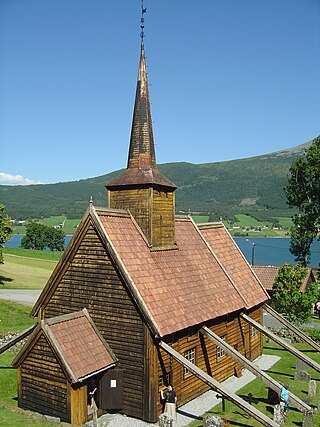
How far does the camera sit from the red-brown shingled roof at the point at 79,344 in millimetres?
17797

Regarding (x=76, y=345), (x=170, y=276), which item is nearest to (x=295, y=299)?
(x=170, y=276)

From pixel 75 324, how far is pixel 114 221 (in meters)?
4.91

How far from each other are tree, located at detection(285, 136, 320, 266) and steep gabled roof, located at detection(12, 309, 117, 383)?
38132 mm

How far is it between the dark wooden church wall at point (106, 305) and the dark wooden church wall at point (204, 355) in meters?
1.12

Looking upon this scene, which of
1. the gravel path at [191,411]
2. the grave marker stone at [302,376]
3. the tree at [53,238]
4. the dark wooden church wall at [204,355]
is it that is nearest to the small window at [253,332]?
the dark wooden church wall at [204,355]

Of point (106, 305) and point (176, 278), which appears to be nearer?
point (106, 305)

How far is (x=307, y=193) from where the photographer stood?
5281 centimetres

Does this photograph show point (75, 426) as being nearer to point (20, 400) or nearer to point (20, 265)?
point (20, 400)

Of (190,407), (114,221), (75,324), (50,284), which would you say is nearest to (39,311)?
(50,284)

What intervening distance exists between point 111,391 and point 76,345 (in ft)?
8.25

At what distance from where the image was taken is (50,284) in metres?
21.6

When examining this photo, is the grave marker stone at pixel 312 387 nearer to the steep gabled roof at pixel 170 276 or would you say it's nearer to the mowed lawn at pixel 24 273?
the steep gabled roof at pixel 170 276

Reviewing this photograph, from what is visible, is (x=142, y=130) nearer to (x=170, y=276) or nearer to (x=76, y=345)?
(x=170, y=276)

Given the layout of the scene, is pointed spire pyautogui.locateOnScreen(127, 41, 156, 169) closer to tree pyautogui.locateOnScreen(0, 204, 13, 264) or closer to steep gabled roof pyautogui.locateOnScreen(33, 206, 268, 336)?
steep gabled roof pyautogui.locateOnScreen(33, 206, 268, 336)
